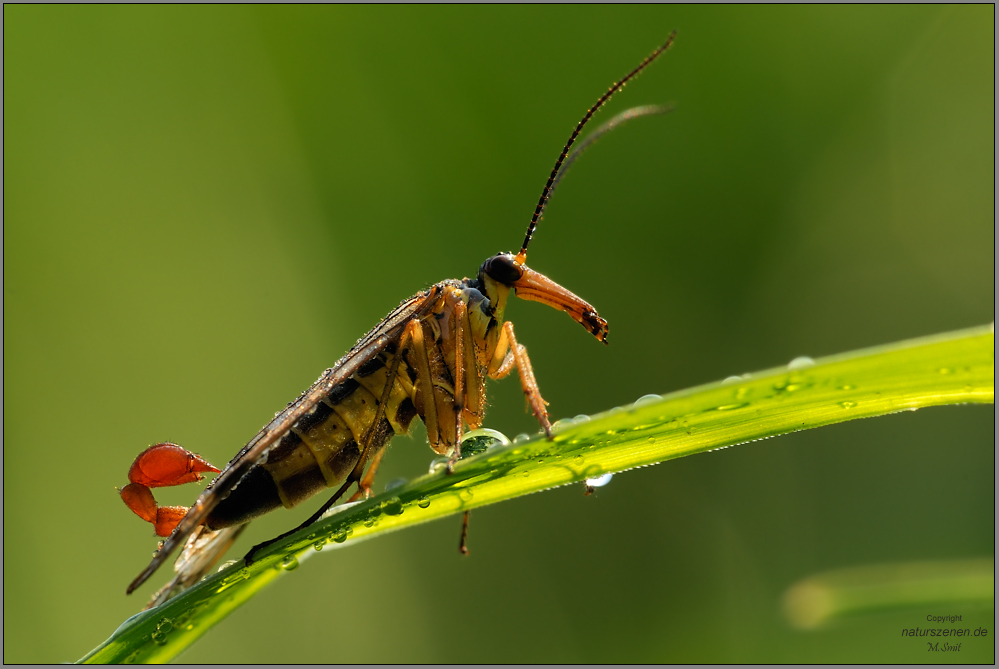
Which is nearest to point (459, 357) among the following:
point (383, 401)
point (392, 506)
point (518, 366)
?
point (518, 366)

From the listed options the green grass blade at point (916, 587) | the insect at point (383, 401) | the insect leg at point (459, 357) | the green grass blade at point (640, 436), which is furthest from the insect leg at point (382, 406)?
the green grass blade at point (916, 587)

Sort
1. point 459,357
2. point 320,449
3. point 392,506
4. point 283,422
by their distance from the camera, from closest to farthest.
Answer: point 392,506 < point 283,422 < point 320,449 < point 459,357

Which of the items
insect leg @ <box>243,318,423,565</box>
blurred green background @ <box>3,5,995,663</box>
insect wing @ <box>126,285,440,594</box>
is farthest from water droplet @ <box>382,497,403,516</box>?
blurred green background @ <box>3,5,995,663</box>

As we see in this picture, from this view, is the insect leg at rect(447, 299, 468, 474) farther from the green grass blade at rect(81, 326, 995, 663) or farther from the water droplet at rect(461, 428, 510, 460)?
the green grass blade at rect(81, 326, 995, 663)

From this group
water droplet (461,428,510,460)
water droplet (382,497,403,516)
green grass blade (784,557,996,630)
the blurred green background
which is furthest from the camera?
the blurred green background

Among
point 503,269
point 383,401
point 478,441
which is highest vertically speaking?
point 503,269

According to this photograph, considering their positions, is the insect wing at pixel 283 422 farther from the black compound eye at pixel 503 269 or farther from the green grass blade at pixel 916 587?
the green grass blade at pixel 916 587

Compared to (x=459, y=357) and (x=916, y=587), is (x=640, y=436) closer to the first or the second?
(x=916, y=587)

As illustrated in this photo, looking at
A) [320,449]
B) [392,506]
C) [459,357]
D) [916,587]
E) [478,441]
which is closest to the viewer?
[392,506]
